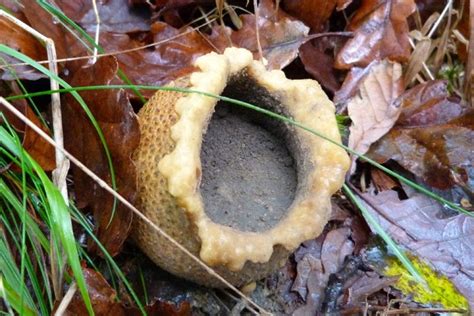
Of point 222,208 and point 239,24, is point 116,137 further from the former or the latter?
point 239,24

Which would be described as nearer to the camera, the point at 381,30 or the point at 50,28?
the point at 50,28

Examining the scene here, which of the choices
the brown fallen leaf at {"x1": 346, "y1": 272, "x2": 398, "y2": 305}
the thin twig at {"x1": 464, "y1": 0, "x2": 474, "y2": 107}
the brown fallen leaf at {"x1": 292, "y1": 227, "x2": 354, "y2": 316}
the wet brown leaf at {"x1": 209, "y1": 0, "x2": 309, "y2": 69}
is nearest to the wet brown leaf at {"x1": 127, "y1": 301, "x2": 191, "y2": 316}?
the brown fallen leaf at {"x1": 292, "y1": 227, "x2": 354, "y2": 316}

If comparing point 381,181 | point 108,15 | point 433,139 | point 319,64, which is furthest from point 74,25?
point 433,139

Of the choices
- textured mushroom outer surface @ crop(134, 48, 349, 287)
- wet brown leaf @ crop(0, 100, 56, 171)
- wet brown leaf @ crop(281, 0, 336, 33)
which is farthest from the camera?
wet brown leaf @ crop(281, 0, 336, 33)

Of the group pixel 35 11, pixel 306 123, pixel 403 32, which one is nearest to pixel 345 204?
pixel 306 123

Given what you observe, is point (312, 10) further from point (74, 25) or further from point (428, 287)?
point (428, 287)

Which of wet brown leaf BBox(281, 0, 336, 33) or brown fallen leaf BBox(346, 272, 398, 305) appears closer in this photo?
brown fallen leaf BBox(346, 272, 398, 305)

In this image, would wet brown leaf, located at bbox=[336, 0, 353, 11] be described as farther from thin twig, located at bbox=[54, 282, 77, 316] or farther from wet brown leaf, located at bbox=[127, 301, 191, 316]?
thin twig, located at bbox=[54, 282, 77, 316]

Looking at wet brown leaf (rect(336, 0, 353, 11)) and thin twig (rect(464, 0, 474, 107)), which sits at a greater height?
wet brown leaf (rect(336, 0, 353, 11))
